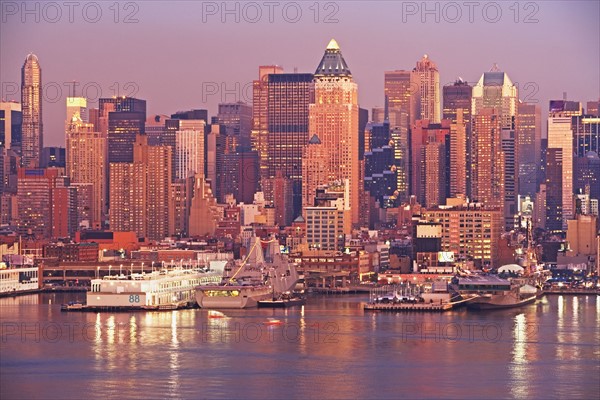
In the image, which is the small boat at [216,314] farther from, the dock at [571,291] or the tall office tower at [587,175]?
the tall office tower at [587,175]

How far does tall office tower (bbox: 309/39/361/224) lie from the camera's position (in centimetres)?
9588

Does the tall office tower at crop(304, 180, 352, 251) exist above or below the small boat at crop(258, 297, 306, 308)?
above

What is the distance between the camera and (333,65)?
97.2 meters

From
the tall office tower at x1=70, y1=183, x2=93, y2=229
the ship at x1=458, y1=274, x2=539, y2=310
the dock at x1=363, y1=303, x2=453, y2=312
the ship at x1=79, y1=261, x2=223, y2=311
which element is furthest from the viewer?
the tall office tower at x1=70, y1=183, x2=93, y2=229

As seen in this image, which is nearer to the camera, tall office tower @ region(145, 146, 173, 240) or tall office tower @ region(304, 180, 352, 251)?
tall office tower @ region(304, 180, 352, 251)

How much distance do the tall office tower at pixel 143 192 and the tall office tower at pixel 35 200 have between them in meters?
4.50

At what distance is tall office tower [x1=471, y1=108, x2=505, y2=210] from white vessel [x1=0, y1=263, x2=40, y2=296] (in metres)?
43.0

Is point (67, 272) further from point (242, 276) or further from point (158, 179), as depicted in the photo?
point (158, 179)

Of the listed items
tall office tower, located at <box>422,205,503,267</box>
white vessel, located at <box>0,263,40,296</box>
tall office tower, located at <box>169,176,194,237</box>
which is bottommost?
white vessel, located at <box>0,263,40,296</box>

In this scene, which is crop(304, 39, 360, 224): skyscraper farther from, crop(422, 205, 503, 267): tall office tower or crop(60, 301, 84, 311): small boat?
crop(60, 301, 84, 311): small boat

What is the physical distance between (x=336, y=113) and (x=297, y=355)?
2605 inches

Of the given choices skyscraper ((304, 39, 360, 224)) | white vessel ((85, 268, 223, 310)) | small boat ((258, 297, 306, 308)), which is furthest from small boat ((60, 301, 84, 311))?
skyscraper ((304, 39, 360, 224))

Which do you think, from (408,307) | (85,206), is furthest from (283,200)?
(408,307)

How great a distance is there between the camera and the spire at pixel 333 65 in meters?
96.6
